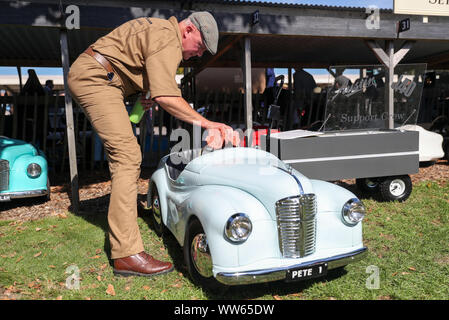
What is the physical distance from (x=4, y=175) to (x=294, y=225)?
4.24 m

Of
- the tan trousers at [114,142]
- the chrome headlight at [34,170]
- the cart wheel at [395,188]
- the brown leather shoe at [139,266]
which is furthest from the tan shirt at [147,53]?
the cart wheel at [395,188]

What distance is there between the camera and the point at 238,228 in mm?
2402

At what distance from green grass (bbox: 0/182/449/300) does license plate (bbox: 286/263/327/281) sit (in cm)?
27

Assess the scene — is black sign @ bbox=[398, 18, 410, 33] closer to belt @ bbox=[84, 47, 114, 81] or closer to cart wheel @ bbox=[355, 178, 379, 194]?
cart wheel @ bbox=[355, 178, 379, 194]

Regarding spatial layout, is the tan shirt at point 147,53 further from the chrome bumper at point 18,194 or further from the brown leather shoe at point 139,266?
the chrome bumper at point 18,194

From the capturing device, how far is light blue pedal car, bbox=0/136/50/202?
498 cm

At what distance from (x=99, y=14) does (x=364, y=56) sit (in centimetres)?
835

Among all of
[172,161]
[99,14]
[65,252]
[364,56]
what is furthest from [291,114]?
[65,252]

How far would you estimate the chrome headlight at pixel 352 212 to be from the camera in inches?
108

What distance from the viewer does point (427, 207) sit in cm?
495

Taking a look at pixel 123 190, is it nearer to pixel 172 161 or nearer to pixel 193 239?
pixel 193 239

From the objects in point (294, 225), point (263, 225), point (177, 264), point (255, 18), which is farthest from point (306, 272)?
A: point (255, 18)

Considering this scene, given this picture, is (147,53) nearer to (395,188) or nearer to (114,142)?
(114,142)
